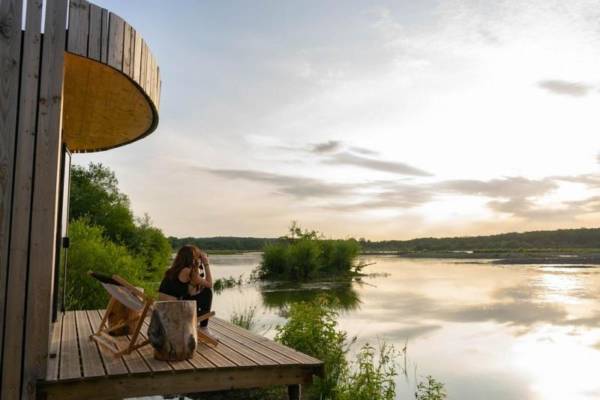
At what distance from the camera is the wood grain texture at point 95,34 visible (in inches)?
151

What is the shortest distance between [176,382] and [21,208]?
1.66 metres

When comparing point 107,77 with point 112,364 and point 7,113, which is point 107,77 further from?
point 112,364

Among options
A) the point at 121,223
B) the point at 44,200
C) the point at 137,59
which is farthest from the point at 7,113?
the point at 121,223

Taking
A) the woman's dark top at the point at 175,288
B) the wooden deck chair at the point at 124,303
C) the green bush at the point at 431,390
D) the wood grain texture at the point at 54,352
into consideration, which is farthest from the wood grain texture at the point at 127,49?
the green bush at the point at 431,390

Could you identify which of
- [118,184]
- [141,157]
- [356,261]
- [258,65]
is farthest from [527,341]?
[118,184]

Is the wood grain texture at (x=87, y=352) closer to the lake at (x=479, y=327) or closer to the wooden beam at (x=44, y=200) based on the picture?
the wooden beam at (x=44, y=200)

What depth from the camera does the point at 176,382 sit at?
13.0 feet

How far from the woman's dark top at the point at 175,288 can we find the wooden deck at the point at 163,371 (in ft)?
1.73

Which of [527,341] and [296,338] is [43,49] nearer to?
[296,338]

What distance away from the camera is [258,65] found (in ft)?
33.8

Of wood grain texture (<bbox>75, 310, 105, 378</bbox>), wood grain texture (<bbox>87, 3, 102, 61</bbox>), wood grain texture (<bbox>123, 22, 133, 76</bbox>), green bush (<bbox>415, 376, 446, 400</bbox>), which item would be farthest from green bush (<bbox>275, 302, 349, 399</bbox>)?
wood grain texture (<bbox>87, 3, 102, 61</bbox>)

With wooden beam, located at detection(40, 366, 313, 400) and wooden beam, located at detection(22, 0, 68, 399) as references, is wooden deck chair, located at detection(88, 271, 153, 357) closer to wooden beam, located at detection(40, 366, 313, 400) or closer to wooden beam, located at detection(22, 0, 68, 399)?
wooden beam, located at detection(40, 366, 313, 400)

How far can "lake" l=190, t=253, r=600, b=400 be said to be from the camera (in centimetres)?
816

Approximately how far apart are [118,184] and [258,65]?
17.8 metres
